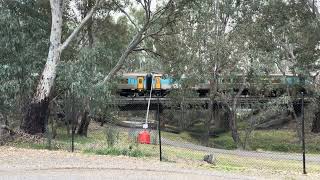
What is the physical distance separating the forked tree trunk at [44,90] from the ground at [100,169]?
5975 mm

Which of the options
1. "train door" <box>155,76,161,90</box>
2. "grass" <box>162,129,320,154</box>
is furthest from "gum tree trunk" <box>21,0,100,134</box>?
"train door" <box>155,76,161,90</box>

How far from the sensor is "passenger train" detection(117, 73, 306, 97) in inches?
1369

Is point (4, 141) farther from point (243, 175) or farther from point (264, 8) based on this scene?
point (264, 8)

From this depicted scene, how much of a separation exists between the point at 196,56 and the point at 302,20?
7.60m

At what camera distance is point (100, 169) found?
13.1m

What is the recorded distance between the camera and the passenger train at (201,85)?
34781 millimetres

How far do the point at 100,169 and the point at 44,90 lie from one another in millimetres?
9361

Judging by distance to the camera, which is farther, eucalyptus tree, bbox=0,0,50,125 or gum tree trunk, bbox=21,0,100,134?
gum tree trunk, bbox=21,0,100,134

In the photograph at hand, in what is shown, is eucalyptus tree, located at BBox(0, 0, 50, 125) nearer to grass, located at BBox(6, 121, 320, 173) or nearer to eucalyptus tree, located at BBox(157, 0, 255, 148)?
grass, located at BBox(6, 121, 320, 173)

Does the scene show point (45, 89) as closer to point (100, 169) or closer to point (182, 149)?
point (182, 149)

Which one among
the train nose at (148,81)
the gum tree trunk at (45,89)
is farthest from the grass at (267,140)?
the gum tree trunk at (45,89)

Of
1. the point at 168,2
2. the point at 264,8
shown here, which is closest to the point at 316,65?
the point at 264,8

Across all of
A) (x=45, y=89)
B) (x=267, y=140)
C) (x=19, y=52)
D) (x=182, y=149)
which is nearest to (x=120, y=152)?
(x=45, y=89)

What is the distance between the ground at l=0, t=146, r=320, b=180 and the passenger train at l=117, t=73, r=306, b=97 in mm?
16946
